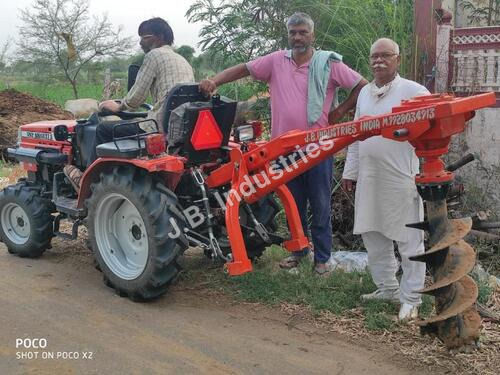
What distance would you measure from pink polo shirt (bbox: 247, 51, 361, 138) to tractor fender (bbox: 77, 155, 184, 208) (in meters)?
0.95

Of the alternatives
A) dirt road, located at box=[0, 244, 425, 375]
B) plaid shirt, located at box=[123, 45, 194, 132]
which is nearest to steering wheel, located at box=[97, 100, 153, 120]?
plaid shirt, located at box=[123, 45, 194, 132]

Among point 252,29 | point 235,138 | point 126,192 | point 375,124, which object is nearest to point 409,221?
point 375,124

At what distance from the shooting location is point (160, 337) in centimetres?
357

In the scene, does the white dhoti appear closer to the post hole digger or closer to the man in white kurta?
the man in white kurta

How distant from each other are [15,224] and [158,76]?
79.8 inches

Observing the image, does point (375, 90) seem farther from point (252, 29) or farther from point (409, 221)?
point (252, 29)

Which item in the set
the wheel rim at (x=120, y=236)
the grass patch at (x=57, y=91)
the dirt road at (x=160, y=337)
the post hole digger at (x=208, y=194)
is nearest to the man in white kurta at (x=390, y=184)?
the post hole digger at (x=208, y=194)

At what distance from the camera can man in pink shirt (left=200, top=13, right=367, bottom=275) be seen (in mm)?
4398

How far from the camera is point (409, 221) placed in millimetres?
3703

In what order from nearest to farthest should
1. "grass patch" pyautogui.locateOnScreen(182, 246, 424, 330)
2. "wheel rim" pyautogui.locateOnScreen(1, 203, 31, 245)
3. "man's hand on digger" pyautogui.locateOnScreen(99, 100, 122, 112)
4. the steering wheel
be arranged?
"grass patch" pyautogui.locateOnScreen(182, 246, 424, 330)
"man's hand on digger" pyautogui.locateOnScreen(99, 100, 122, 112)
the steering wheel
"wheel rim" pyautogui.locateOnScreen(1, 203, 31, 245)

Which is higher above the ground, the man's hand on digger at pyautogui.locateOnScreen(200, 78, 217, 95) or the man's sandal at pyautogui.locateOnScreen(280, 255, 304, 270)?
the man's hand on digger at pyautogui.locateOnScreen(200, 78, 217, 95)

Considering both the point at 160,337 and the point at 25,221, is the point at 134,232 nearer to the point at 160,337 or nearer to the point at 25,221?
the point at 160,337

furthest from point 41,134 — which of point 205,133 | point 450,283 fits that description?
point 450,283

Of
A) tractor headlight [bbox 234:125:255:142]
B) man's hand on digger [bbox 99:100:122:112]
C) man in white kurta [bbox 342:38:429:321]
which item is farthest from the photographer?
man's hand on digger [bbox 99:100:122:112]
